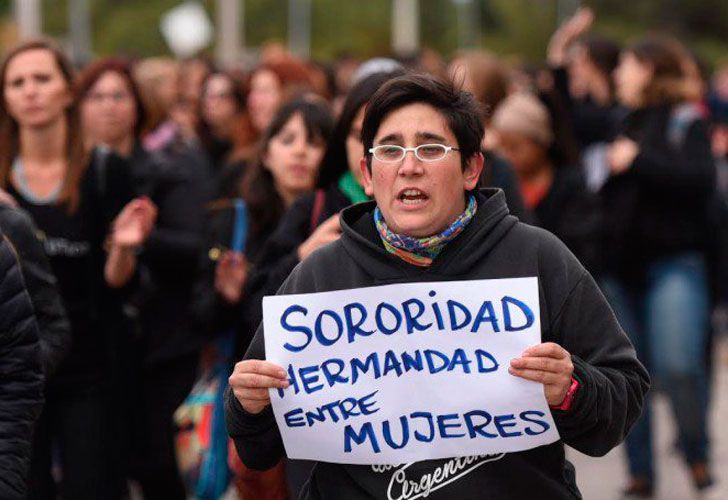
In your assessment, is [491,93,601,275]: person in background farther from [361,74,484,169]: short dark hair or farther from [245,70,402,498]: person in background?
[361,74,484,169]: short dark hair

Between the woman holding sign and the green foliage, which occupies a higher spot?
the woman holding sign

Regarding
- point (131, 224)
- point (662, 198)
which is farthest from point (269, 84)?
point (131, 224)

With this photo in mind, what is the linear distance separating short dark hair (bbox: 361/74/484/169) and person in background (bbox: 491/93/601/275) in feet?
13.1

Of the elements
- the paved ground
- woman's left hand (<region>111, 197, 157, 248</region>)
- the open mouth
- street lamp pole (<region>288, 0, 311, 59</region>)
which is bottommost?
street lamp pole (<region>288, 0, 311, 59</region>)

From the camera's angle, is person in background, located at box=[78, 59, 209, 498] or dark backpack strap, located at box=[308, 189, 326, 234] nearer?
dark backpack strap, located at box=[308, 189, 326, 234]

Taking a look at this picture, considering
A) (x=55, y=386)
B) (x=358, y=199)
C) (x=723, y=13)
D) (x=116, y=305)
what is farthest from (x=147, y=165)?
(x=723, y=13)

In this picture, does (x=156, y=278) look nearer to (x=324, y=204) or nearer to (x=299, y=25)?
(x=324, y=204)

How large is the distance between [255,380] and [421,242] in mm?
500

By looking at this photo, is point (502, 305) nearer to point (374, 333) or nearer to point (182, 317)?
point (374, 333)

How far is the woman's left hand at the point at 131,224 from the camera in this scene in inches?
254

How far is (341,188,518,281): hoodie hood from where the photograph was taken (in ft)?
13.0

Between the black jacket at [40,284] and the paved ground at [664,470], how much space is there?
399cm

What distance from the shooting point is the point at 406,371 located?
13.0 ft

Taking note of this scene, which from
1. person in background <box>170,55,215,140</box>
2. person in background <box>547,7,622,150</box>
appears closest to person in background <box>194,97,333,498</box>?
person in background <box>547,7,622,150</box>
